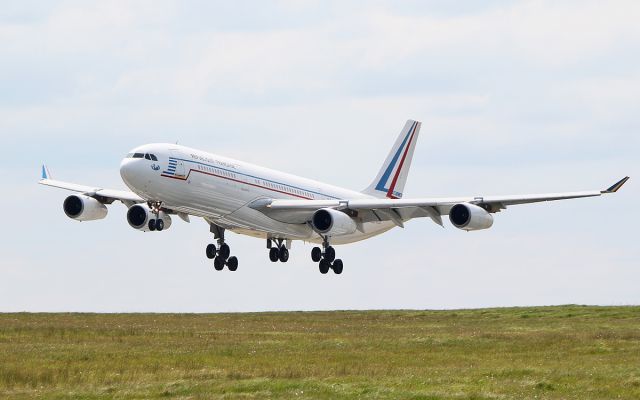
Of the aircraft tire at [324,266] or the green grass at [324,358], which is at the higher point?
the aircraft tire at [324,266]

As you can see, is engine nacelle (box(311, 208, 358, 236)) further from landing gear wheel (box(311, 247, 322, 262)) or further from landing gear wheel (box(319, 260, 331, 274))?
landing gear wheel (box(311, 247, 322, 262))

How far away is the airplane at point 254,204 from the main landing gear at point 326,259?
0.19 feet

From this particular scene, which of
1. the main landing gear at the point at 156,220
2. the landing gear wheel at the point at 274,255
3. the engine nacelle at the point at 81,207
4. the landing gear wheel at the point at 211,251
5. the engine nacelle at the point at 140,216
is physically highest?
the engine nacelle at the point at 81,207

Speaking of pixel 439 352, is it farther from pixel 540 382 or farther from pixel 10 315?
pixel 10 315

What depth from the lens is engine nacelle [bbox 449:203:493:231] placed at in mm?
58281

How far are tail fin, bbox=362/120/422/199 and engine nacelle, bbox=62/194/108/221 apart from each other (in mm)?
18957

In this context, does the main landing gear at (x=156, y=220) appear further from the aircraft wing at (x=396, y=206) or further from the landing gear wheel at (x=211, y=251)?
the landing gear wheel at (x=211, y=251)

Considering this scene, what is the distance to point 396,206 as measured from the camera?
6253 centimetres

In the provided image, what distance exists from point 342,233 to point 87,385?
31.0 metres

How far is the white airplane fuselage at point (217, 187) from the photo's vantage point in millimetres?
56125

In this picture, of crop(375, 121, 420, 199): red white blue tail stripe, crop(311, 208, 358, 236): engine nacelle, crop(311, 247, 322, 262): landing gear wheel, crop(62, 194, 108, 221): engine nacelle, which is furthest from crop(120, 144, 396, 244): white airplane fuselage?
crop(375, 121, 420, 199): red white blue tail stripe

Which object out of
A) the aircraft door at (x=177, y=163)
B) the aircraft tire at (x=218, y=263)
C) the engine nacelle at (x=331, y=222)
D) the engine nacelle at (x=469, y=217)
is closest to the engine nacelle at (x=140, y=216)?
the aircraft tire at (x=218, y=263)

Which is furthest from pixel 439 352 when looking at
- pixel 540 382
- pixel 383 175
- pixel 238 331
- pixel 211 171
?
pixel 383 175

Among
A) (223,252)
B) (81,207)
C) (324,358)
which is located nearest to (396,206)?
(223,252)
